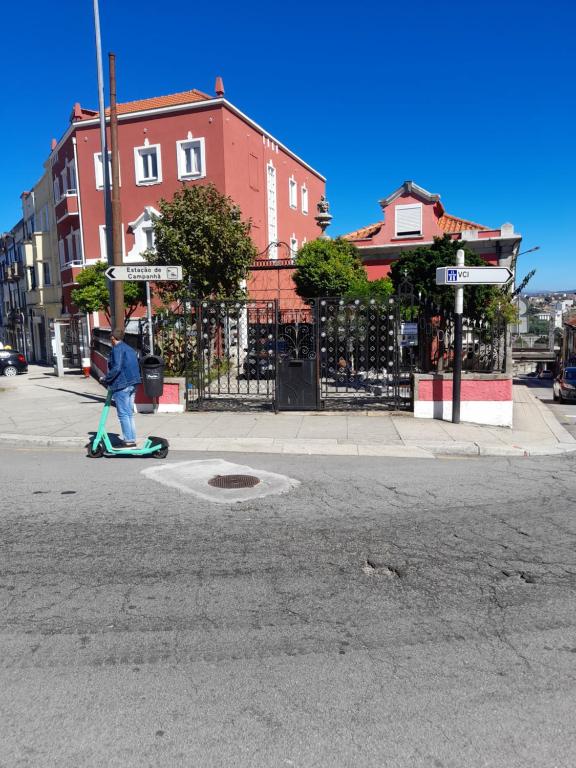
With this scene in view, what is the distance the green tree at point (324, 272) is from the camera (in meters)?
21.0

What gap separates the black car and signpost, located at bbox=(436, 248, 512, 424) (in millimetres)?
23046

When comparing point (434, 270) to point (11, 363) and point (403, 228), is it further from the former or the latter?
point (11, 363)

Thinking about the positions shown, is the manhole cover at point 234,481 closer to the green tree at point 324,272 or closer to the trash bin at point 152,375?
the trash bin at point 152,375

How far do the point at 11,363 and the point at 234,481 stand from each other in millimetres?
23986

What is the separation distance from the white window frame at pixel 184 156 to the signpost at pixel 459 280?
16747 millimetres

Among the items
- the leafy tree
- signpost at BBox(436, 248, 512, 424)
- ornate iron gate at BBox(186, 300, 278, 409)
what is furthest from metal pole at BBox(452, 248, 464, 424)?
the leafy tree

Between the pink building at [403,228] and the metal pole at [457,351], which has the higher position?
the pink building at [403,228]

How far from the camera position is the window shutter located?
27859 millimetres

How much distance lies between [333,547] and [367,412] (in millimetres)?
6870

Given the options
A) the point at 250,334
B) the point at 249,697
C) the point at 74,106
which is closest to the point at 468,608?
the point at 249,697

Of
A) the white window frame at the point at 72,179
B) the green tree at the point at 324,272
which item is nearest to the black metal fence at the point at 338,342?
the green tree at the point at 324,272

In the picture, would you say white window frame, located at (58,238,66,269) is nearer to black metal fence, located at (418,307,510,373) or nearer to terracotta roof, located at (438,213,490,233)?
terracotta roof, located at (438,213,490,233)

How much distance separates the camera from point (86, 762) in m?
2.73

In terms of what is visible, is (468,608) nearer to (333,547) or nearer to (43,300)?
(333,547)
